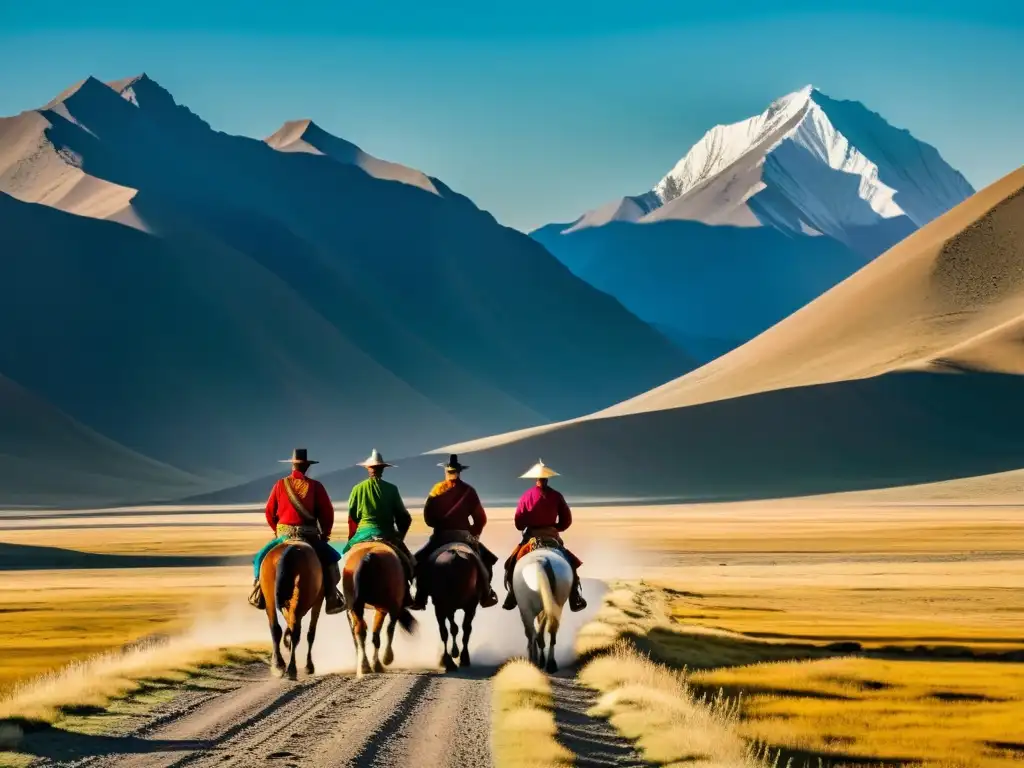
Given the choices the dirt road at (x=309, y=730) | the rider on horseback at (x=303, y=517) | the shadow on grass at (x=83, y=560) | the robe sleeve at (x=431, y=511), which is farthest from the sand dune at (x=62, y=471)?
the dirt road at (x=309, y=730)

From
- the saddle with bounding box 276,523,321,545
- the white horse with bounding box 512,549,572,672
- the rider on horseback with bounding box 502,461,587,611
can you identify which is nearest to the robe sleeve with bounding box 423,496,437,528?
the rider on horseback with bounding box 502,461,587,611

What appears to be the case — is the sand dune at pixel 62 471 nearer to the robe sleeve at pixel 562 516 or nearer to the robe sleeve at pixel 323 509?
the robe sleeve at pixel 562 516

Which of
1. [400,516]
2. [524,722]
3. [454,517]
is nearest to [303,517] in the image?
[400,516]

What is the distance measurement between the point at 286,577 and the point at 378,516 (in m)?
1.82

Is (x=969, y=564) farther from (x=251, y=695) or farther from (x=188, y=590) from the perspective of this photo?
(x=251, y=695)

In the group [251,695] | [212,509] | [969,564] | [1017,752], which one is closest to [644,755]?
[1017,752]

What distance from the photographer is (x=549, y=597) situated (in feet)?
77.4

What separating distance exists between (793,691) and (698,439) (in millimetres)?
152316

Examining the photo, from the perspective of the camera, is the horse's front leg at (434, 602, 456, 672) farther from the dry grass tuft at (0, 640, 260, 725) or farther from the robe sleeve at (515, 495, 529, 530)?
the dry grass tuft at (0, 640, 260, 725)

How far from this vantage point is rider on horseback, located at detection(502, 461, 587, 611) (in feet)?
80.4

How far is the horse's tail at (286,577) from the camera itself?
22.2 m

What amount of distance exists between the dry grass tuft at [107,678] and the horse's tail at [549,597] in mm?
4954

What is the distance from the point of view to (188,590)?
177 ft

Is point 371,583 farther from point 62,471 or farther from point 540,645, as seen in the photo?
point 62,471
